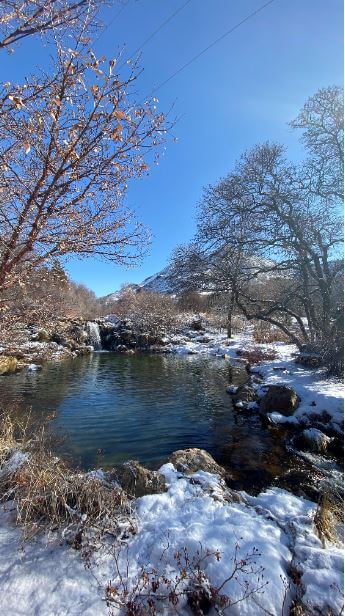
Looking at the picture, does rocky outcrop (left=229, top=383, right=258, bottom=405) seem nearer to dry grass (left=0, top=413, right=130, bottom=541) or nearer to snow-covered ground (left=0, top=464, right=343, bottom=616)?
snow-covered ground (left=0, top=464, right=343, bottom=616)

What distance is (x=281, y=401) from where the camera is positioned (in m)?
9.74

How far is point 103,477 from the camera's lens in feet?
15.3

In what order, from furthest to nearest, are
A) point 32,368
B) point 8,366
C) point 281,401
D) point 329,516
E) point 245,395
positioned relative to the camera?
point 32,368 → point 8,366 → point 245,395 → point 281,401 → point 329,516

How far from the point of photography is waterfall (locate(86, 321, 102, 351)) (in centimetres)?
3206

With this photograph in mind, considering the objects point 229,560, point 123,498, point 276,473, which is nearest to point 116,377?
point 276,473

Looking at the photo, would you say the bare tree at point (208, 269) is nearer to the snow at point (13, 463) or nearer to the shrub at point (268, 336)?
the snow at point (13, 463)

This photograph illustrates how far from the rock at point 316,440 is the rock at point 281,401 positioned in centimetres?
149

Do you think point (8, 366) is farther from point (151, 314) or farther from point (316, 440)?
point (151, 314)

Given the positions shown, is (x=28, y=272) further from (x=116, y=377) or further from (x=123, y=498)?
(x=116, y=377)

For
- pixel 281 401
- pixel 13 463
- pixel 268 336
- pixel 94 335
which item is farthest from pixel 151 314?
pixel 13 463

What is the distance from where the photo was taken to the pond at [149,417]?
7094mm

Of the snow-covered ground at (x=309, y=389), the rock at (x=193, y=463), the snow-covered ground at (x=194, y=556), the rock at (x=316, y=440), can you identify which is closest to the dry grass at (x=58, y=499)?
the snow-covered ground at (x=194, y=556)

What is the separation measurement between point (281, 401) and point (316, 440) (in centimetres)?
212

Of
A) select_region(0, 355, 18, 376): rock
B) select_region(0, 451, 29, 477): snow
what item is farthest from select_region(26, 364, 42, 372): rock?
select_region(0, 451, 29, 477): snow
